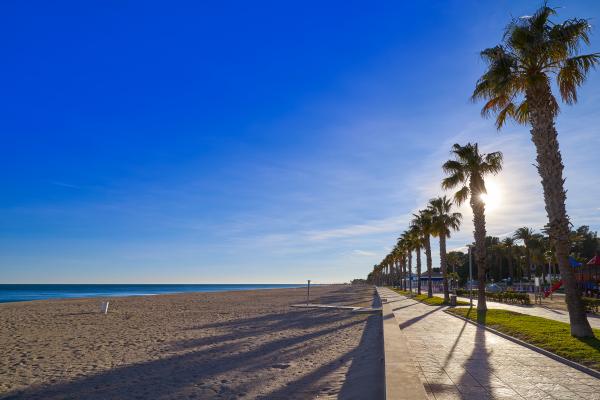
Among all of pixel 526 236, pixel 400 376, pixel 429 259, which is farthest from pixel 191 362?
pixel 526 236

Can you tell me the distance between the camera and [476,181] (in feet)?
86.4

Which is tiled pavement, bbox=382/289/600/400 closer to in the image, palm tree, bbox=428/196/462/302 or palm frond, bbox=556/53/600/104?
palm frond, bbox=556/53/600/104

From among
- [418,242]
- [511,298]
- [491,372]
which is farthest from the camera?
[418,242]

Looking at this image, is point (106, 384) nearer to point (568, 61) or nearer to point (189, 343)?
point (189, 343)

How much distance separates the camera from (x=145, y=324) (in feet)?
71.3

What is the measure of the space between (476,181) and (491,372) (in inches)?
766

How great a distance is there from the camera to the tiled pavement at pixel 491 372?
7.25m

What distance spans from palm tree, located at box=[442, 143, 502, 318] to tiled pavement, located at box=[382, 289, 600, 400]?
1254 centimetres

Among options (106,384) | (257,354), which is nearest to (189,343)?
(257,354)

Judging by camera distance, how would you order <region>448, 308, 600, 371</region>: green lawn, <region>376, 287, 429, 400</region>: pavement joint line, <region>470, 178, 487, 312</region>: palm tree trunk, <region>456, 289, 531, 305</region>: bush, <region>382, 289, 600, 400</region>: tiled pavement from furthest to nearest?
<region>456, 289, 531, 305</region>: bush < <region>470, 178, 487, 312</region>: palm tree trunk < <region>448, 308, 600, 371</region>: green lawn < <region>382, 289, 600, 400</region>: tiled pavement < <region>376, 287, 429, 400</region>: pavement joint line

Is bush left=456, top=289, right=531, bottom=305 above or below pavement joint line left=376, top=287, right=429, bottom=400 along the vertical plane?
below

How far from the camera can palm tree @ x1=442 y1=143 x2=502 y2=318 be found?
25328 mm

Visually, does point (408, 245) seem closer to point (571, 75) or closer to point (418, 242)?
point (418, 242)

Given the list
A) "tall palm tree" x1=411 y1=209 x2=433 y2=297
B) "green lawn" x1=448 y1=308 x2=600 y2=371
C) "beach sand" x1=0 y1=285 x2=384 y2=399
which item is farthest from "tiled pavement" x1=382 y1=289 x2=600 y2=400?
"tall palm tree" x1=411 y1=209 x2=433 y2=297
